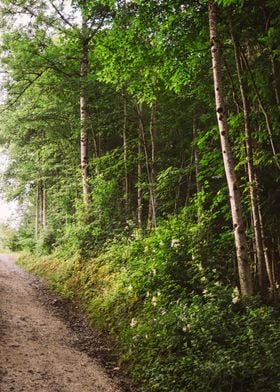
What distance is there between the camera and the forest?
639cm

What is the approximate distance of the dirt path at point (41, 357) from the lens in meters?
6.08

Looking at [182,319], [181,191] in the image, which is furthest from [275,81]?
[181,191]

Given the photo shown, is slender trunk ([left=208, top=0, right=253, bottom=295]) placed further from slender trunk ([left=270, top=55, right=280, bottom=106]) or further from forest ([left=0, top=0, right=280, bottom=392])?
slender trunk ([left=270, top=55, right=280, bottom=106])

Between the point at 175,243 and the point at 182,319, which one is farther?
the point at 175,243

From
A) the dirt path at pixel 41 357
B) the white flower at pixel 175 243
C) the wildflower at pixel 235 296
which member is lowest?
the dirt path at pixel 41 357

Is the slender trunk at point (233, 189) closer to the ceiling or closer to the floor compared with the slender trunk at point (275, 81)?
closer to the floor

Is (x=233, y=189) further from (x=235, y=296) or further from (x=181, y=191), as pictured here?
(x=181, y=191)

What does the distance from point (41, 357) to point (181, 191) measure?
1231 cm

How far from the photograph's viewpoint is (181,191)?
60.0 ft

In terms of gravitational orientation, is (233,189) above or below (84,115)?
below

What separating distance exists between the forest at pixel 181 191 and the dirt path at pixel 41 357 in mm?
794

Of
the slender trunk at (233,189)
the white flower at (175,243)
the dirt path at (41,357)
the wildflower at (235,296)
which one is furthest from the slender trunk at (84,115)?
the wildflower at (235,296)

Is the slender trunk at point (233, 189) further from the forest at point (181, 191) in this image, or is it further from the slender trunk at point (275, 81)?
the slender trunk at point (275, 81)

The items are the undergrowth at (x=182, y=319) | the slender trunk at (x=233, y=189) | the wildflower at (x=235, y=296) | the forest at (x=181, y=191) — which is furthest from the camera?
the slender trunk at (x=233, y=189)
